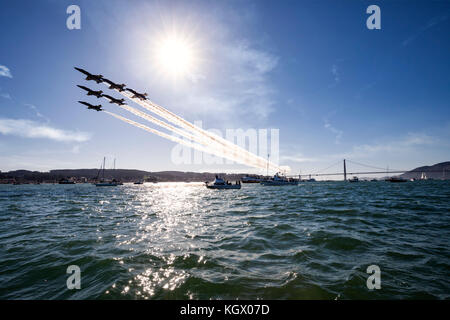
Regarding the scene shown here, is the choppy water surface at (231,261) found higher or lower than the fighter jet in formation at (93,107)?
lower

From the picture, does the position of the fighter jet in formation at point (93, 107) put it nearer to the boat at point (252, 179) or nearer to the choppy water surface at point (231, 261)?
the choppy water surface at point (231, 261)

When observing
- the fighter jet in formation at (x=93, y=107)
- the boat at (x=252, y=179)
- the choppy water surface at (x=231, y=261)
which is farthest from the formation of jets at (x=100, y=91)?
the boat at (x=252, y=179)

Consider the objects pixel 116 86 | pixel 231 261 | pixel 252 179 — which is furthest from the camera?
pixel 252 179

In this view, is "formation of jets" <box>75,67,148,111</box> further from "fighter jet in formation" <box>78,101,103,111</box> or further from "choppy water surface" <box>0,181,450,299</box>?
"choppy water surface" <box>0,181,450,299</box>

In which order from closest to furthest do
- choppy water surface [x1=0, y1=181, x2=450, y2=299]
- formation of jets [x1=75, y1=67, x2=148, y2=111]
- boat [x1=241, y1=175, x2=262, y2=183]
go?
choppy water surface [x1=0, y1=181, x2=450, y2=299] → formation of jets [x1=75, y1=67, x2=148, y2=111] → boat [x1=241, y1=175, x2=262, y2=183]

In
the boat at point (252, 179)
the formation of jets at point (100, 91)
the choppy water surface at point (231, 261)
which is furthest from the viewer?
the boat at point (252, 179)

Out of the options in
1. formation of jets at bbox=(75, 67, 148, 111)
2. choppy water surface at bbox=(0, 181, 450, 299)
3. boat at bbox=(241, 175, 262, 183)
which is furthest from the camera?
boat at bbox=(241, 175, 262, 183)

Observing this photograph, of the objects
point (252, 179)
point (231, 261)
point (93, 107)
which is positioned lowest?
point (252, 179)

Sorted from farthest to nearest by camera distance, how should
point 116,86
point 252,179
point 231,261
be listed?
point 252,179
point 116,86
point 231,261

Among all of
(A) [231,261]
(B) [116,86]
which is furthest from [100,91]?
(A) [231,261]

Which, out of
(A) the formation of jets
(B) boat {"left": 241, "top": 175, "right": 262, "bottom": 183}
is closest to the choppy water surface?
(A) the formation of jets

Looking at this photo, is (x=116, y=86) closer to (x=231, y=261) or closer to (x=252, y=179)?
(x=231, y=261)

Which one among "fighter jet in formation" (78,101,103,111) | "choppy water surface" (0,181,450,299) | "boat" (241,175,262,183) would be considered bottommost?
"boat" (241,175,262,183)

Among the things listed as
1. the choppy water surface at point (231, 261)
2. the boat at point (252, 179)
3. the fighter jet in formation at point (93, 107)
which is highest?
the fighter jet in formation at point (93, 107)
